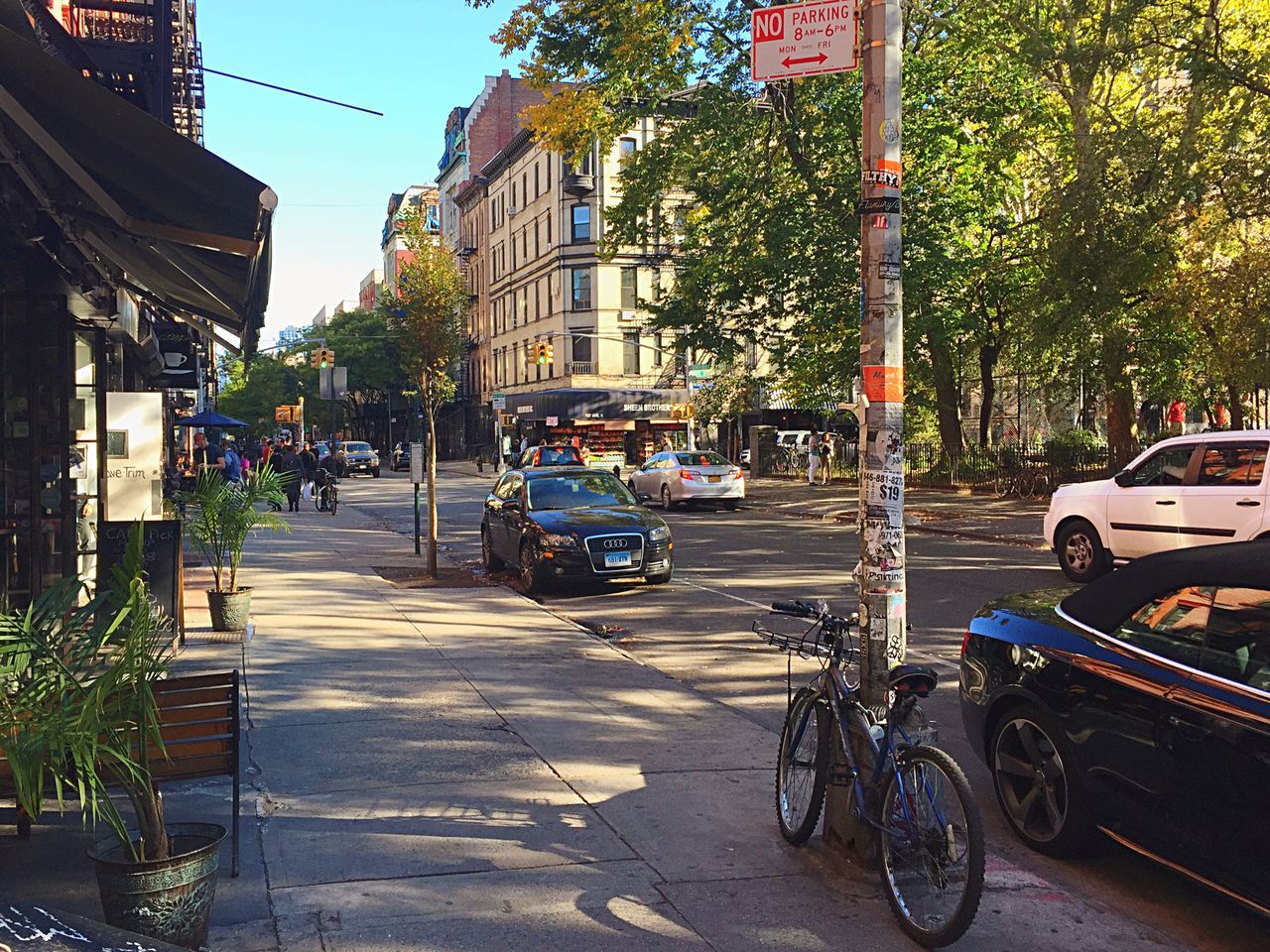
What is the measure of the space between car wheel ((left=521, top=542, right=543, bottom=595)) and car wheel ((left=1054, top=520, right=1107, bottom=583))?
693cm

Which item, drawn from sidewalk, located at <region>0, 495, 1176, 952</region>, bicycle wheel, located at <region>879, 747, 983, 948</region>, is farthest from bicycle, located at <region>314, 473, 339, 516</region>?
bicycle wheel, located at <region>879, 747, 983, 948</region>

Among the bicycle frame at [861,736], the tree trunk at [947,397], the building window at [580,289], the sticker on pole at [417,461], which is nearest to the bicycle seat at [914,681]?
the bicycle frame at [861,736]

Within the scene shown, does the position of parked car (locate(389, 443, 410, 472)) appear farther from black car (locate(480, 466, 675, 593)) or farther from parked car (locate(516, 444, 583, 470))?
black car (locate(480, 466, 675, 593))

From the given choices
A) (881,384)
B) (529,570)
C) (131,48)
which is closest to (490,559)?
(529,570)

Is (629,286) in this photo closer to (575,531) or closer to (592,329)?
(592,329)

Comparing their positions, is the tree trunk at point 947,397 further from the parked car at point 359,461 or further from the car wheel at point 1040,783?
the parked car at point 359,461

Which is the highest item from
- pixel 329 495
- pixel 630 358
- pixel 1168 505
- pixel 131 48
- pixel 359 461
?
pixel 630 358

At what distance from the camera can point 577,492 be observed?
15.6 meters

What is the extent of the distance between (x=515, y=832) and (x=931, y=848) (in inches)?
80.9

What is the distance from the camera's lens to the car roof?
177 inches

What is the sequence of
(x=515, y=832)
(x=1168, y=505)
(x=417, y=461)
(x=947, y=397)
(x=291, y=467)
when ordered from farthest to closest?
(x=291, y=467)
(x=947, y=397)
(x=417, y=461)
(x=1168, y=505)
(x=515, y=832)

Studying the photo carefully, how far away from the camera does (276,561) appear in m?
17.5

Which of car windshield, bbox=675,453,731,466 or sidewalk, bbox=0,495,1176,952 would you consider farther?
car windshield, bbox=675,453,731,466

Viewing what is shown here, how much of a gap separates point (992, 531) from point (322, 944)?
1894 cm
